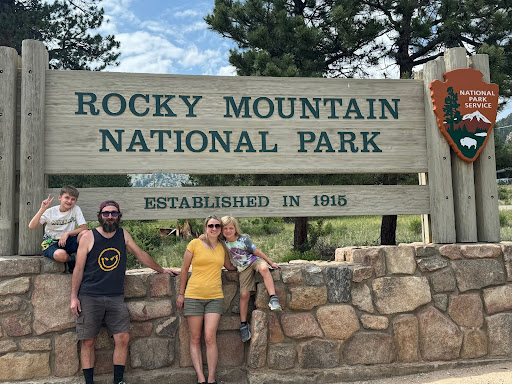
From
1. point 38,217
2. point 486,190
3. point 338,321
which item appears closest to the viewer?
point 38,217

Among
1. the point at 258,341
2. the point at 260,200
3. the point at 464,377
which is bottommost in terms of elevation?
the point at 464,377

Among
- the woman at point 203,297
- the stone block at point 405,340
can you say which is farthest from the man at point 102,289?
the stone block at point 405,340

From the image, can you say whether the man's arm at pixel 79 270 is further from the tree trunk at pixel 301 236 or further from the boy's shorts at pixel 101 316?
the tree trunk at pixel 301 236

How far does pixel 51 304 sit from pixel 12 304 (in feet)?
1.00

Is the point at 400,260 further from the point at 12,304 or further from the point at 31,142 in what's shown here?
the point at 31,142

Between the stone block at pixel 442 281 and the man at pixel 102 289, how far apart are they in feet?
9.10

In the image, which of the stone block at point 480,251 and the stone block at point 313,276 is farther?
the stone block at point 480,251

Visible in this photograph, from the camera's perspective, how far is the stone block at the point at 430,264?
4.23 metres

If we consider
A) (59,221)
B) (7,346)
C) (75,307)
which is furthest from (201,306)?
(7,346)

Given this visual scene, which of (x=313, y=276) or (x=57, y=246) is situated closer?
(x=57, y=246)

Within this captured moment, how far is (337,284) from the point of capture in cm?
405

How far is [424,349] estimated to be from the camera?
4.12 m

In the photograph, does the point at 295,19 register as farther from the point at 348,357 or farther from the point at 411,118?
the point at 348,357

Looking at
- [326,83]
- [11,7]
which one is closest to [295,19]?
[326,83]
